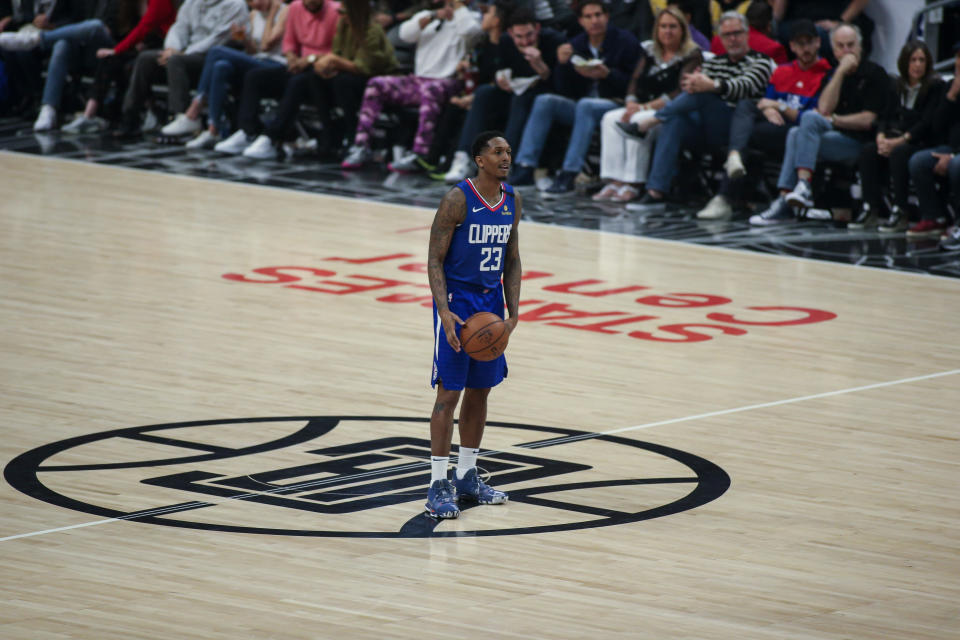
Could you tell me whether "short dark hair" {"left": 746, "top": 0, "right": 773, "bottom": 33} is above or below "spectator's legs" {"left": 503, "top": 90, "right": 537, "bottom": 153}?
above

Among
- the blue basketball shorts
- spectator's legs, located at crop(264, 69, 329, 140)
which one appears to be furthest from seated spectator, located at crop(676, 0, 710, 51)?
the blue basketball shorts

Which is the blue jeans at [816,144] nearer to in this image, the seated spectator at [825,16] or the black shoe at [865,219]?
the black shoe at [865,219]

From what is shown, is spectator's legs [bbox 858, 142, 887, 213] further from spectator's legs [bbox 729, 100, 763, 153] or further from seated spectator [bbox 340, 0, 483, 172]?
seated spectator [bbox 340, 0, 483, 172]

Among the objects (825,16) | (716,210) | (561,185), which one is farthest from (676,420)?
(825,16)

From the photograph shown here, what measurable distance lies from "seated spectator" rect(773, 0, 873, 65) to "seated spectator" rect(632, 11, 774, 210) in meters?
0.87

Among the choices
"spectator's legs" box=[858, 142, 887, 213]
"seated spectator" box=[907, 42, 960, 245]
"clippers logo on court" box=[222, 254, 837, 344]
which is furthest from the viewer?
"spectator's legs" box=[858, 142, 887, 213]

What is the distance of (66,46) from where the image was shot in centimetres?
→ 1848

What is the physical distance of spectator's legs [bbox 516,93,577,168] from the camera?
47.8ft

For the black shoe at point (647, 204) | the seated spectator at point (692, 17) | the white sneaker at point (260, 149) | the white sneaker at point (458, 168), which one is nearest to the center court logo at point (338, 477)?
the black shoe at point (647, 204)

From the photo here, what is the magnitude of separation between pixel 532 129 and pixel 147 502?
30.4ft

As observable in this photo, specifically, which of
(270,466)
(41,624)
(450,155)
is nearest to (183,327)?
(270,466)

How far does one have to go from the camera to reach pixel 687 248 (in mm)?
12258

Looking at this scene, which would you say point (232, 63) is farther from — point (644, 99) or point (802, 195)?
point (802, 195)

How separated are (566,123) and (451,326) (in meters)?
9.12
